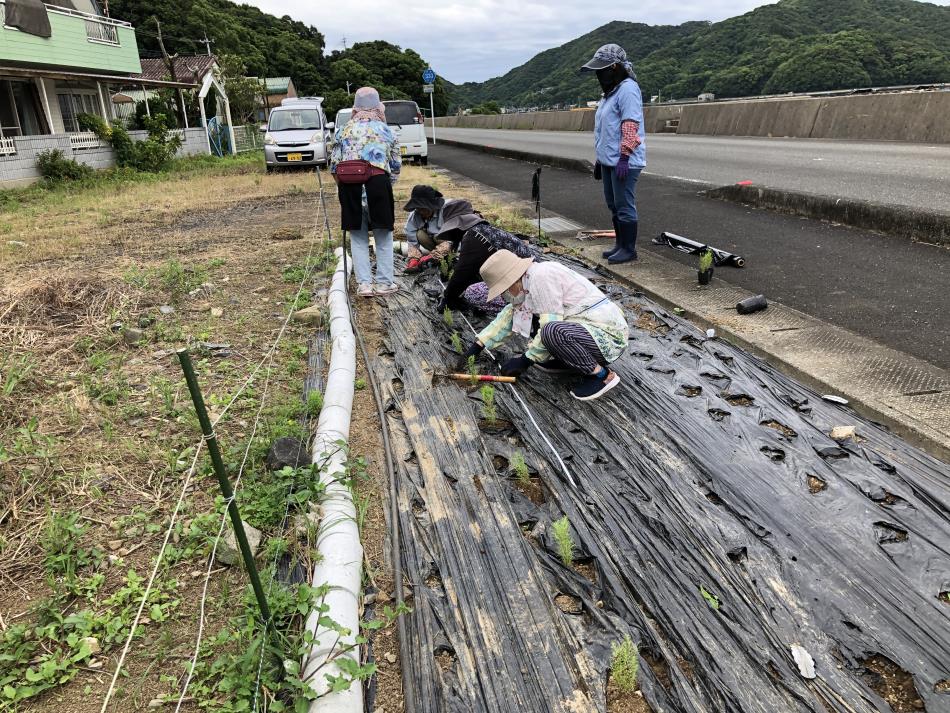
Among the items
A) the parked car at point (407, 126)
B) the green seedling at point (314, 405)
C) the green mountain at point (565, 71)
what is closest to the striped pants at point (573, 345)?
the green seedling at point (314, 405)

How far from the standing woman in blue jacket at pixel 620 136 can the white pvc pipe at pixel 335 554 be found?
325 cm

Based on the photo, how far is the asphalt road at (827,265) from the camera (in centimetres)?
395

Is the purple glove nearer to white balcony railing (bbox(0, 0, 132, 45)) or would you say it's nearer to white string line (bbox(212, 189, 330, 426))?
white string line (bbox(212, 189, 330, 426))

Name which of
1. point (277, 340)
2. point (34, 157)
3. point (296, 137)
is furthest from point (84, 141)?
point (277, 340)

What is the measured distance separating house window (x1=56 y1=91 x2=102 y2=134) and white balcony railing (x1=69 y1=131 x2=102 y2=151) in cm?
276

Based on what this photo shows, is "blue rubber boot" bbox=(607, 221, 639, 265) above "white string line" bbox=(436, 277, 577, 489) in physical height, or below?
above

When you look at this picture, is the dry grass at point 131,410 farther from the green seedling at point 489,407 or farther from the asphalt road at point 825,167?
the asphalt road at point 825,167

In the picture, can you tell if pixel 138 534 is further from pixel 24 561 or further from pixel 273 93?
pixel 273 93

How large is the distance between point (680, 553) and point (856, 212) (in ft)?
17.8

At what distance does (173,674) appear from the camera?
1.95 metres

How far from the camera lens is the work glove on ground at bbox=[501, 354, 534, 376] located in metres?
3.69

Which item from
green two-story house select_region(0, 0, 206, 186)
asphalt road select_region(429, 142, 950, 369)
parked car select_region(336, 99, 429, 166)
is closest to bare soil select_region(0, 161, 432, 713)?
asphalt road select_region(429, 142, 950, 369)

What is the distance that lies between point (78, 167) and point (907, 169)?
1767 cm

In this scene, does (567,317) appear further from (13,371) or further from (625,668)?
(13,371)
